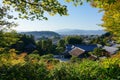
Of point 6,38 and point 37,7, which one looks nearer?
point 37,7

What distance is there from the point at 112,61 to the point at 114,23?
7281 mm

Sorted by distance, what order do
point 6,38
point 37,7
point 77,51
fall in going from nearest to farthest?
point 37,7, point 6,38, point 77,51

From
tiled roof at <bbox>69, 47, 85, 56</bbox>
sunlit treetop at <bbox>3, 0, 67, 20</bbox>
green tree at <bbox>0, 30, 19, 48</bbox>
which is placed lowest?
tiled roof at <bbox>69, 47, 85, 56</bbox>

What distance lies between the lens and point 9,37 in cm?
1953

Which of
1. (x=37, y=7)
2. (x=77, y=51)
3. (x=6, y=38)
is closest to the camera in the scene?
(x=37, y=7)

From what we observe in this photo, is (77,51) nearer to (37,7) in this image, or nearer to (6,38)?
(6,38)

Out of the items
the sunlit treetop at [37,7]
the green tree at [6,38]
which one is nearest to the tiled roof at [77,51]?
the green tree at [6,38]

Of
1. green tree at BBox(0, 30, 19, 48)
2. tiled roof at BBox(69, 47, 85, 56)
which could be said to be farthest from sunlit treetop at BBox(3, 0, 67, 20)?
tiled roof at BBox(69, 47, 85, 56)

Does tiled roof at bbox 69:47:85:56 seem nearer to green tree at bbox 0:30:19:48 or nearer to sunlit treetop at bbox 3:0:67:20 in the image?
green tree at bbox 0:30:19:48

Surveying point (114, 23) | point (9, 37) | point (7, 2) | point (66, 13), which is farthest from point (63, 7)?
point (9, 37)

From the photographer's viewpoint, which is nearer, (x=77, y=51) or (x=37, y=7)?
(x=37, y=7)

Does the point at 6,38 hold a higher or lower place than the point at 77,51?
higher

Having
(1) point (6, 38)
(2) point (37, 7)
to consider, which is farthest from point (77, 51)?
(2) point (37, 7)

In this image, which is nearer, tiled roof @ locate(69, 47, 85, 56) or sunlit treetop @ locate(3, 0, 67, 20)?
sunlit treetop @ locate(3, 0, 67, 20)
